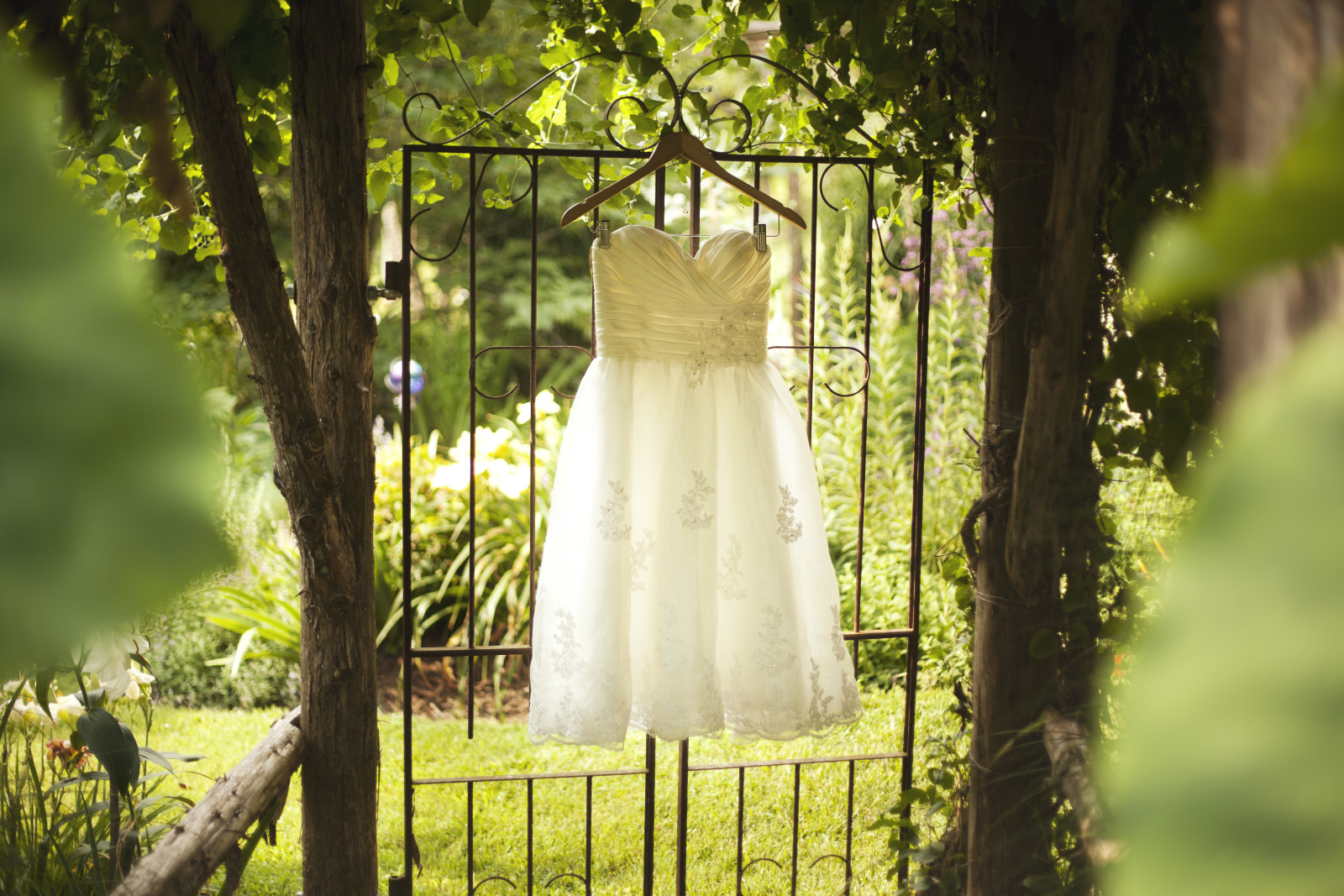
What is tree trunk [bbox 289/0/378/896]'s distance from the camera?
4.67ft

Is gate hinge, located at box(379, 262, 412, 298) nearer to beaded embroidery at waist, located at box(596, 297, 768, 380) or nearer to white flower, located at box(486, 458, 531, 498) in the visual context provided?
beaded embroidery at waist, located at box(596, 297, 768, 380)

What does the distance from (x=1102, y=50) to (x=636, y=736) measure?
8.05 feet

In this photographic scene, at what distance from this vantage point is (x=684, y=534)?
1.64m

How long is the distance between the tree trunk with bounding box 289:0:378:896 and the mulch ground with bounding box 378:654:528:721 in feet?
5.38

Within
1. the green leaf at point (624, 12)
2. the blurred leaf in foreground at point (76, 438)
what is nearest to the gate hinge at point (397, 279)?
the green leaf at point (624, 12)

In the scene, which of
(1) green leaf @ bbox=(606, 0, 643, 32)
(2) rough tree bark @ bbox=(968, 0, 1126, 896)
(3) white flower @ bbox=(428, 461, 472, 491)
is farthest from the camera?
(3) white flower @ bbox=(428, 461, 472, 491)

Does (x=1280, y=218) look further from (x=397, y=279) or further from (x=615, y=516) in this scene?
(x=397, y=279)

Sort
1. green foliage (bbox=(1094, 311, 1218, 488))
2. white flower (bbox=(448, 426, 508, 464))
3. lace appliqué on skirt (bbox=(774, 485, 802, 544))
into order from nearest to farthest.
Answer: green foliage (bbox=(1094, 311, 1218, 488)) → lace appliqué on skirt (bbox=(774, 485, 802, 544)) → white flower (bbox=(448, 426, 508, 464))

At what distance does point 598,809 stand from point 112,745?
1.64m

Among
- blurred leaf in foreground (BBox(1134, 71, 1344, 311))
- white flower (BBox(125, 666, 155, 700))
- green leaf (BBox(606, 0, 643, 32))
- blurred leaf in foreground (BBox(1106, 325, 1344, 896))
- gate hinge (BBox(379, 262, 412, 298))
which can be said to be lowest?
white flower (BBox(125, 666, 155, 700))

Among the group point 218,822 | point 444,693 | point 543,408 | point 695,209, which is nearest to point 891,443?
point 543,408

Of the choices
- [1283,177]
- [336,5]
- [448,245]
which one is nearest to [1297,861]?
[1283,177]

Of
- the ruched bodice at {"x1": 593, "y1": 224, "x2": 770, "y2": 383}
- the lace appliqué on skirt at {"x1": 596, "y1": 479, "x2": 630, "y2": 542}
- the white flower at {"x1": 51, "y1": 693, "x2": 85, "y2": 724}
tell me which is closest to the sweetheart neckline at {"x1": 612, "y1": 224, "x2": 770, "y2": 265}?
the ruched bodice at {"x1": 593, "y1": 224, "x2": 770, "y2": 383}

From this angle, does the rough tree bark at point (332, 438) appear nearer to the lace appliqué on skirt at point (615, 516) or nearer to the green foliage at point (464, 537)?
the lace appliqué on skirt at point (615, 516)
